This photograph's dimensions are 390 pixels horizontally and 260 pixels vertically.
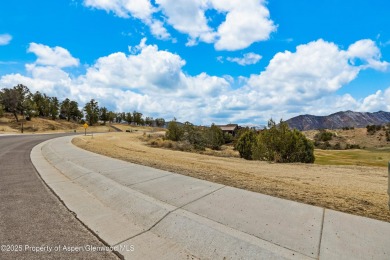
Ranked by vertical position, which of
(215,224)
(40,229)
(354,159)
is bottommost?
(354,159)

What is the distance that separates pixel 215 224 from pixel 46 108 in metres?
105

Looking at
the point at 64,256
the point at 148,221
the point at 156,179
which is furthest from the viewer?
the point at 156,179

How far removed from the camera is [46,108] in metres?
93.4

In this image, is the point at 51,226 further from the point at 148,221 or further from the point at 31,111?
the point at 31,111

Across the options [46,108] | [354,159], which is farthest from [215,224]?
[46,108]

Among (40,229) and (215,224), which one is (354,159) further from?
(40,229)

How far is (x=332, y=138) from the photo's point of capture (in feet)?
296

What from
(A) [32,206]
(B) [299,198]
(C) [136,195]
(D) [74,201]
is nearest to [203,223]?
(C) [136,195]

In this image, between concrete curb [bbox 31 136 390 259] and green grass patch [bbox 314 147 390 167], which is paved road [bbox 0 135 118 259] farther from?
green grass patch [bbox 314 147 390 167]

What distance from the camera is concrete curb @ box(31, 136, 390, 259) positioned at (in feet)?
12.2

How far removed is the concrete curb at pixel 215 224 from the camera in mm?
3725

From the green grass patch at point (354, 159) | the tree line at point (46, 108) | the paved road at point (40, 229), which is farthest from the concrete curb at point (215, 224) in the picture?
the tree line at point (46, 108)

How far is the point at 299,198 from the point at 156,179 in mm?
4147

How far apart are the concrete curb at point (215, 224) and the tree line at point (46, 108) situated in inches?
3328
